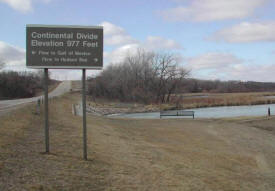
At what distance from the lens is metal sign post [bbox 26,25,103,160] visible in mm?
7277

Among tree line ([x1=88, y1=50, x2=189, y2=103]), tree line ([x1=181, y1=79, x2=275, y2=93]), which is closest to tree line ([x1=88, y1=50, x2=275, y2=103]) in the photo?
tree line ([x1=88, y1=50, x2=189, y2=103])

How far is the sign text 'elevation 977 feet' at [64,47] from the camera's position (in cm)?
728

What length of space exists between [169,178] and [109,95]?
71642 millimetres

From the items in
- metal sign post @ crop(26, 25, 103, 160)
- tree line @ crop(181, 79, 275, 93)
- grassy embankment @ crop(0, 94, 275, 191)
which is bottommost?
grassy embankment @ crop(0, 94, 275, 191)

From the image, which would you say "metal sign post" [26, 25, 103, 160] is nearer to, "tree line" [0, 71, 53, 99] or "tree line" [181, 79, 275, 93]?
"tree line" [0, 71, 53, 99]

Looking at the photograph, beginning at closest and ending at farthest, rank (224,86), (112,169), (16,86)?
1. (112,169)
2. (16,86)
3. (224,86)

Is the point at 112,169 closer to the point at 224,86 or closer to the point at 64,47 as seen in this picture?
the point at 64,47

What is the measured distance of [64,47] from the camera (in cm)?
740

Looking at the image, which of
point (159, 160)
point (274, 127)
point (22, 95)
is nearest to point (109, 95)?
point (22, 95)

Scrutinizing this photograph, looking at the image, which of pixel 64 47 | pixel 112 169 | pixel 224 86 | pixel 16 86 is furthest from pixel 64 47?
pixel 224 86

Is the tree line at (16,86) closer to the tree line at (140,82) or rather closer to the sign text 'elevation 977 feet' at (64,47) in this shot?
the tree line at (140,82)

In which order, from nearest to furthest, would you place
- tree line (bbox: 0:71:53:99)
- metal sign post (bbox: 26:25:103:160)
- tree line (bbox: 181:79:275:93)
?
1. metal sign post (bbox: 26:25:103:160)
2. tree line (bbox: 0:71:53:99)
3. tree line (bbox: 181:79:275:93)

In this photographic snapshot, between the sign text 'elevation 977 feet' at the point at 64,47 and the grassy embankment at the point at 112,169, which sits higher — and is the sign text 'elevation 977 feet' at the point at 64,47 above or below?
above

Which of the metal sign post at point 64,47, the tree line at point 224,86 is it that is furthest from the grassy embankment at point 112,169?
the tree line at point 224,86
